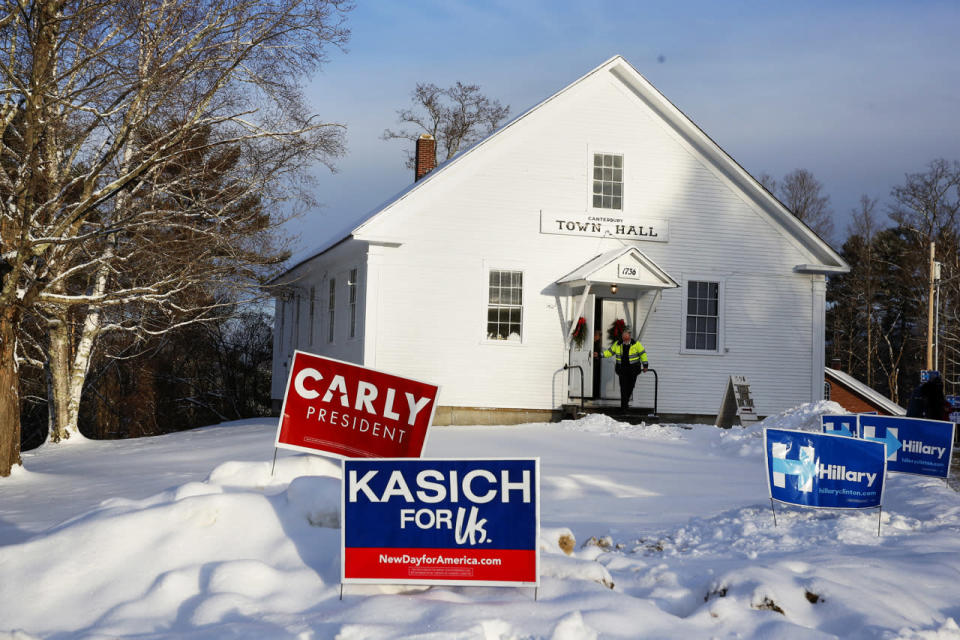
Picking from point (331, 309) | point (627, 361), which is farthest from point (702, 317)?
point (331, 309)

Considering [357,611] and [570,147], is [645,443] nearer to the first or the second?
[570,147]

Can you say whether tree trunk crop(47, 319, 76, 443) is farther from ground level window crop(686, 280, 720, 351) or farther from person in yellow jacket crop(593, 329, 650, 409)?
ground level window crop(686, 280, 720, 351)

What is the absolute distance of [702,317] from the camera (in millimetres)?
21344

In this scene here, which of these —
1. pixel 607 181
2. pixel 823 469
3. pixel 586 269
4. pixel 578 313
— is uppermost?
pixel 607 181

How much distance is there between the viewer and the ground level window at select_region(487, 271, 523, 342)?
65.9 feet

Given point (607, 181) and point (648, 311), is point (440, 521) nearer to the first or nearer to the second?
point (648, 311)

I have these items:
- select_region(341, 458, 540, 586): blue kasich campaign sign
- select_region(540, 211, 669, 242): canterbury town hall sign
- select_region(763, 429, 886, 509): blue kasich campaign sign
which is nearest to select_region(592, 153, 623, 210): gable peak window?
select_region(540, 211, 669, 242): canterbury town hall sign

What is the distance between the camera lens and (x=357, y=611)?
5.76m

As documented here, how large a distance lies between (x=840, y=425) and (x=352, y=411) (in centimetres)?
691

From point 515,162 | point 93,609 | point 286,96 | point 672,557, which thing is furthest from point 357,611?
point 515,162

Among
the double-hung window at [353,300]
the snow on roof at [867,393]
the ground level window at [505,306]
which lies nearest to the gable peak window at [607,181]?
the ground level window at [505,306]

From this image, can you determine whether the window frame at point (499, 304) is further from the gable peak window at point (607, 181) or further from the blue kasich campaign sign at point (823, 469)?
the blue kasich campaign sign at point (823, 469)

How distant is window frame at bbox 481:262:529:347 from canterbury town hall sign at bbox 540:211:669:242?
105cm

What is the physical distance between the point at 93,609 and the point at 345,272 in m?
16.5
